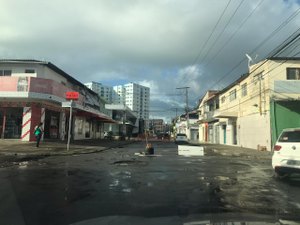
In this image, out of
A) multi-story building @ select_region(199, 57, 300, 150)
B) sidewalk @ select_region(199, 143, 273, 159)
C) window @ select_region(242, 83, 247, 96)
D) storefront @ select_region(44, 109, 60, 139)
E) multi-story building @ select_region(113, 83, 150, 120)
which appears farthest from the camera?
multi-story building @ select_region(113, 83, 150, 120)

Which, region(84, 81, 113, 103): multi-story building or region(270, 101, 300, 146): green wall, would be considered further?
region(84, 81, 113, 103): multi-story building

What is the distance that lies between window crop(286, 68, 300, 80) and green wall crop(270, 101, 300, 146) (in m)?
2.38

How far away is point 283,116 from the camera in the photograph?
119ft

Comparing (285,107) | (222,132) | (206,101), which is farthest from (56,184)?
(206,101)

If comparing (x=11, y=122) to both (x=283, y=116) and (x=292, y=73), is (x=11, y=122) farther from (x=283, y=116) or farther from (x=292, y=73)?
(x=292, y=73)

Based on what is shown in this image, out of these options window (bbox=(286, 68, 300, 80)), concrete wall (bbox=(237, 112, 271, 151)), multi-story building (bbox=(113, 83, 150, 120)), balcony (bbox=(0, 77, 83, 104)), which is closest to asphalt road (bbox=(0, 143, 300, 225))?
balcony (bbox=(0, 77, 83, 104))

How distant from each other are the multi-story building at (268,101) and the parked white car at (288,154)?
22.9m

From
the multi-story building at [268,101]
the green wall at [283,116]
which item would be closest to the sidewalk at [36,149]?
the green wall at [283,116]

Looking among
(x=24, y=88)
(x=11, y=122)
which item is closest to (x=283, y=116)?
(x=24, y=88)

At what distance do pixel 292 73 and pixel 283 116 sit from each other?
4.17 m

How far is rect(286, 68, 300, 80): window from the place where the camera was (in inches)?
1454

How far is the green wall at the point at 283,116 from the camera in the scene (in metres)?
36.0

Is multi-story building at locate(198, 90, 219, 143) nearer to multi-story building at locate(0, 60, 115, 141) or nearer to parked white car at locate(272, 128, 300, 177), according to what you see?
multi-story building at locate(0, 60, 115, 141)

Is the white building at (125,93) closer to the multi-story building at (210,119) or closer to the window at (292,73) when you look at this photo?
the multi-story building at (210,119)
